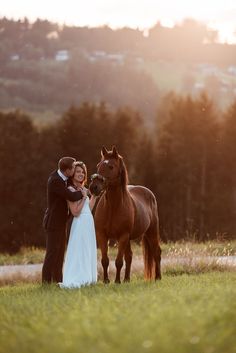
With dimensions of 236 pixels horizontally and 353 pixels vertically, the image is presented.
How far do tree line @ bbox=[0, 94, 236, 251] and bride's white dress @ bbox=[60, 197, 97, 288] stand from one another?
1153 inches

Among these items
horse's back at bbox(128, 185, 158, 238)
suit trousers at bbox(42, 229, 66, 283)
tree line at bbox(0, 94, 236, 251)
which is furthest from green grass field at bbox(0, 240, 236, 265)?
tree line at bbox(0, 94, 236, 251)

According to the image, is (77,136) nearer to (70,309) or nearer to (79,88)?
(70,309)

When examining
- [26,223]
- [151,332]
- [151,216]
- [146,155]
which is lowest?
[26,223]

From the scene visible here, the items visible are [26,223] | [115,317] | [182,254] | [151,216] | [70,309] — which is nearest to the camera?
[115,317]

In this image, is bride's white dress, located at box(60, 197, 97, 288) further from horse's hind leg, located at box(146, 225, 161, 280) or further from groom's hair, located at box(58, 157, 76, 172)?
horse's hind leg, located at box(146, 225, 161, 280)

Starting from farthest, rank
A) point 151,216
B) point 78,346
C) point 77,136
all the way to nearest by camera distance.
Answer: point 77,136
point 151,216
point 78,346

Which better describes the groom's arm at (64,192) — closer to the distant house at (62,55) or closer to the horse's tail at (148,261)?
the horse's tail at (148,261)

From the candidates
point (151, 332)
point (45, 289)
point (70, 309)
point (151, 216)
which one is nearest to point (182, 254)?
point (151, 216)

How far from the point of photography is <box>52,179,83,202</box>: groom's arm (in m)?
12.5

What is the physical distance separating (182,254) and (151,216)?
175 inches

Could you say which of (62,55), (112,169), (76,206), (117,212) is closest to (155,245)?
(117,212)

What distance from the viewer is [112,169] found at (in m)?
12.4

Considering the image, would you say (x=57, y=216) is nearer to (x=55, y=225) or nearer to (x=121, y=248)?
(x=55, y=225)

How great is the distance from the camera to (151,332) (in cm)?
589
